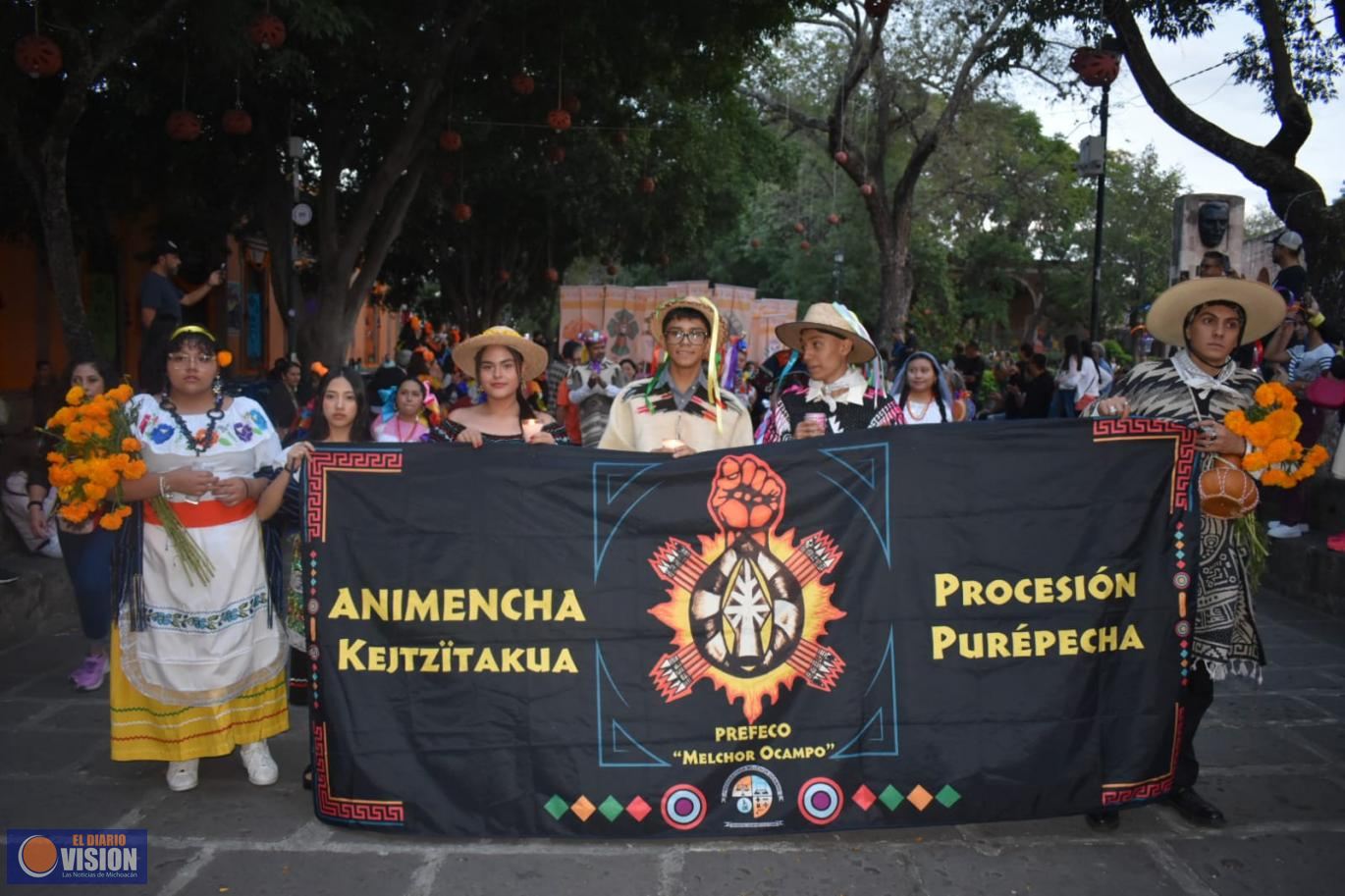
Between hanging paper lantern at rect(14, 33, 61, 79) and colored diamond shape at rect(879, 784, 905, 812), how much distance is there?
746cm

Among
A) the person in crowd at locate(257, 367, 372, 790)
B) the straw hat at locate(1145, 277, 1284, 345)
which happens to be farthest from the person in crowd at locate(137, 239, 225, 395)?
the straw hat at locate(1145, 277, 1284, 345)

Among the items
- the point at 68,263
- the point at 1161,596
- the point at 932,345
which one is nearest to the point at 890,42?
the point at 932,345

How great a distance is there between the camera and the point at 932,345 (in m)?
29.5

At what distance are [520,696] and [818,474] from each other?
126 centimetres

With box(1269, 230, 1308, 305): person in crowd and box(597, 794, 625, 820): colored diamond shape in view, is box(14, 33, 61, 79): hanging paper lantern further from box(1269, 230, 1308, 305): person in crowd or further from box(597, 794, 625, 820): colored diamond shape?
box(1269, 230, 1308, 305): person in crowd

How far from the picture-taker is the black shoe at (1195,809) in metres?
3.69

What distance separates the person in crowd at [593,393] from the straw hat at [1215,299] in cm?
626

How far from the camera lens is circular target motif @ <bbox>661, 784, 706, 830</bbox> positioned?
11.2ft

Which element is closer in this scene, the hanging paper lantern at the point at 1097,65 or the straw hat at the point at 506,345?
the straw hat at the point at 506,345

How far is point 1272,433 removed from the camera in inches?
142

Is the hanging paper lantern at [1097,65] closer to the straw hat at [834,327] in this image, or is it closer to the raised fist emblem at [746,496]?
the straw hat at [834,327]

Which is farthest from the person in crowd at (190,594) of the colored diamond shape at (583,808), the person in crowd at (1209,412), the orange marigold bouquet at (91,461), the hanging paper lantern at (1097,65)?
the hanging paper lantern at (1097,65)

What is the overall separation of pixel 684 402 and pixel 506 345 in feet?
2.53

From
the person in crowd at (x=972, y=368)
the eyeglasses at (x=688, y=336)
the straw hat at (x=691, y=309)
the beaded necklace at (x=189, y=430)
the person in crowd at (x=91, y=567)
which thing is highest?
the person in crowd at (x=972, y=368)
